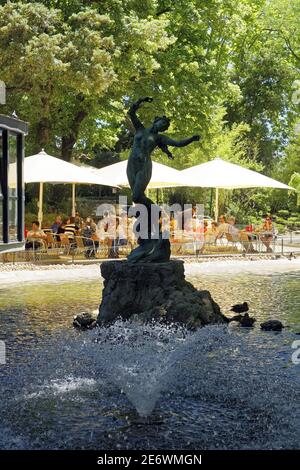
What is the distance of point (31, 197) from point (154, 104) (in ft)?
21.4

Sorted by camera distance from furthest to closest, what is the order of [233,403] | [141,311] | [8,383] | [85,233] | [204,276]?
[85,233] → [204,276] → [141,311] → [8,383] → [233,403]

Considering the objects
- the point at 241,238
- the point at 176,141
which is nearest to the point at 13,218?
the point at 176,141

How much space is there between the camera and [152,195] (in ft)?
125

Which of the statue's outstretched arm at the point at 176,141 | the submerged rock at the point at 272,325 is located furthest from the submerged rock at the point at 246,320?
the statue's outstretched arm at the point at 176,141

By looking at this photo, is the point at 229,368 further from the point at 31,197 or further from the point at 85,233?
the point at 31,197

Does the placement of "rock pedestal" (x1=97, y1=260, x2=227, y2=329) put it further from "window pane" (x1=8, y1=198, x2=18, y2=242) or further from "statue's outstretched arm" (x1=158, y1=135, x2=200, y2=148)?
"window pane" (x1=8, y1=198, x2=18, y2=242)

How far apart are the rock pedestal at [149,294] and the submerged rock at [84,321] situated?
0.37 ft

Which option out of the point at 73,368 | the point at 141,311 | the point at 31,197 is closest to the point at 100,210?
the point at 31,197

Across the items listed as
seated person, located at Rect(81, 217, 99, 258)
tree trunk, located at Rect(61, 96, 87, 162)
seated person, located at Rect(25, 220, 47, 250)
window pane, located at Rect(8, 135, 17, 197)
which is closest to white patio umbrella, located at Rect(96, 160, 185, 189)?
seated person, located at Rect(81, 217, 99, 258)

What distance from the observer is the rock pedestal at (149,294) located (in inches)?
396

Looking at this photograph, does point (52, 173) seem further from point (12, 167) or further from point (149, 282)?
point (149, 282)

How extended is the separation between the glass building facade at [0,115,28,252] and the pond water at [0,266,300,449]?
62.9 inches

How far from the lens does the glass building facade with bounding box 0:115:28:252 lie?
11719mm

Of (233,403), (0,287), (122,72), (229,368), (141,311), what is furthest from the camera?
(122,72)
